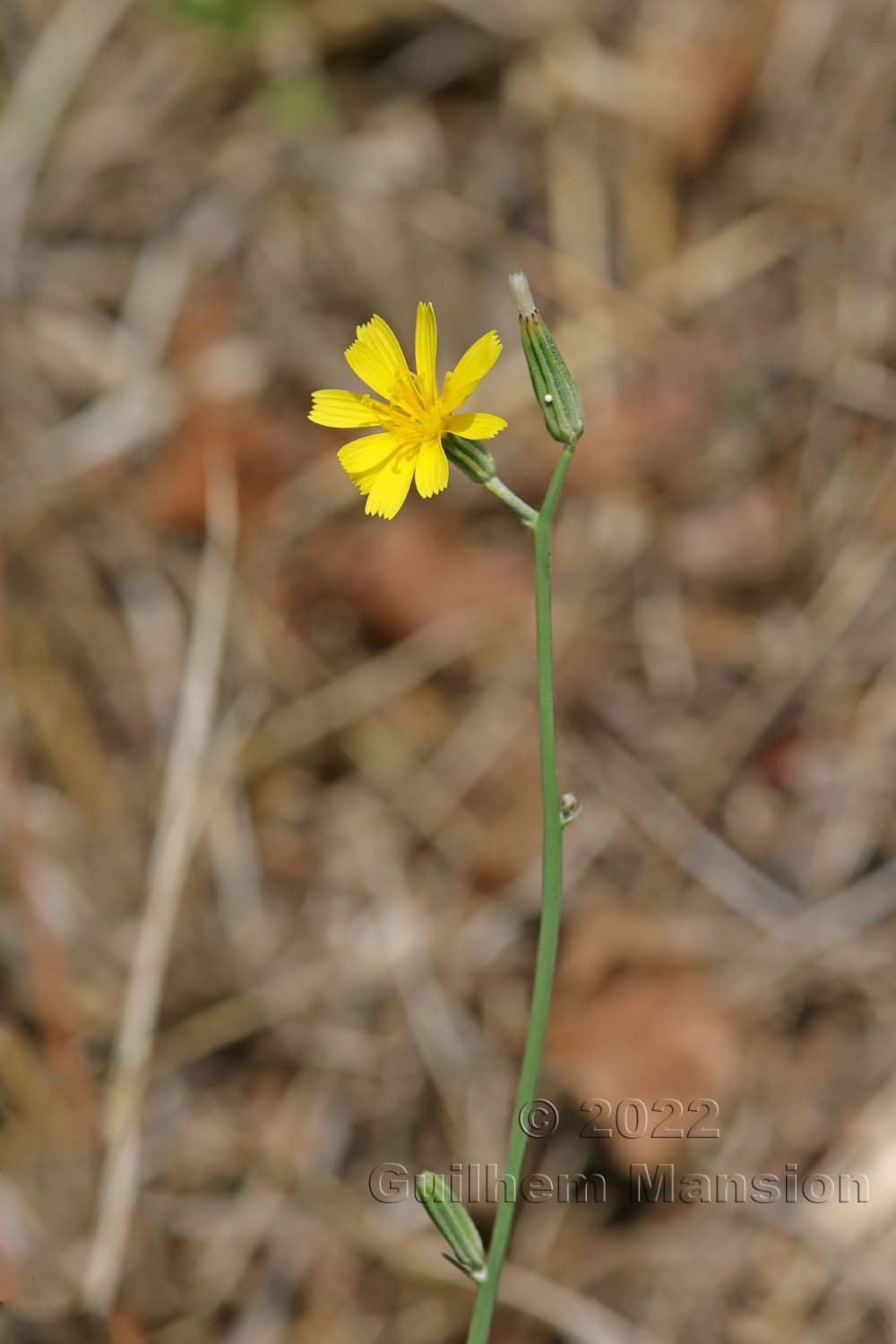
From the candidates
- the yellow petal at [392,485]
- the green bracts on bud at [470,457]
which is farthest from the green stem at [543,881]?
the yellow petal at [392,485]

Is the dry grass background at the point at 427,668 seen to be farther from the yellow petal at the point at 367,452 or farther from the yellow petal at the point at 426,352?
the yellow petal at the point at 426,352

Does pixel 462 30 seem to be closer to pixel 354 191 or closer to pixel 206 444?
pixel 354 191

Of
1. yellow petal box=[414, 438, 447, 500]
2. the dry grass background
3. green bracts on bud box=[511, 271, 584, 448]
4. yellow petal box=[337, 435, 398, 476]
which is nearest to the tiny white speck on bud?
green bracts on bud box=[511, 271, 584, 448]

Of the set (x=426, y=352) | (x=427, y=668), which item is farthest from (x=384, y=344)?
(x=427, y=668)

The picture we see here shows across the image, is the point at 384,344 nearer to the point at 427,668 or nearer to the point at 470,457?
the point at 470,457

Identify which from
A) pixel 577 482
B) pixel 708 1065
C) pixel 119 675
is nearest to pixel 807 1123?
pixel 708 1065
